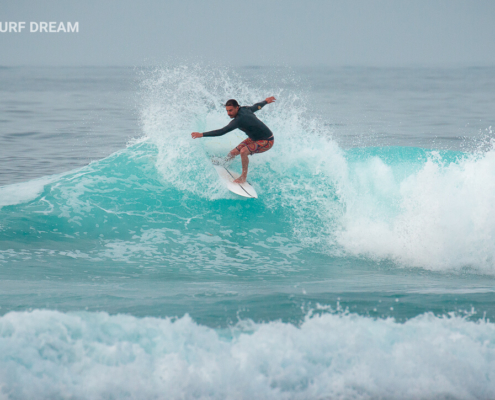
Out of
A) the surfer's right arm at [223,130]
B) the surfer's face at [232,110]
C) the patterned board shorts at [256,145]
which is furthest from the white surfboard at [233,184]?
the surfer's face at [232,110]

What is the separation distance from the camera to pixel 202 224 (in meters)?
8.10

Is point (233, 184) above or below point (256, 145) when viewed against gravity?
below

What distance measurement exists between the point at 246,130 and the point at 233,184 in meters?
1.01

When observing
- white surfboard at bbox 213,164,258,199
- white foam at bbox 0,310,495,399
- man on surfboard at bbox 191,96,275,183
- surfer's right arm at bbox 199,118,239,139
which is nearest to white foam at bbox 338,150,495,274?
white surfboard at bbox 213,164,258,199

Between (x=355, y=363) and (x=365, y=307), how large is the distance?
1003 mm

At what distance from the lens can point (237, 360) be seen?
3945 millimetres

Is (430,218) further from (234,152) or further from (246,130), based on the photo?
(234,152)

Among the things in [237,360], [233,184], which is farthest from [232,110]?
[237,360]

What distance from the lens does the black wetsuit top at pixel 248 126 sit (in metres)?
7.76

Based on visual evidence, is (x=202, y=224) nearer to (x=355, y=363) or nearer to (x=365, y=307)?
(x=365, y=307)

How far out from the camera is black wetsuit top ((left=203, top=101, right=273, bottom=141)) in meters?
7.76

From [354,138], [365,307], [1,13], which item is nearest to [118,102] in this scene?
[354,138]

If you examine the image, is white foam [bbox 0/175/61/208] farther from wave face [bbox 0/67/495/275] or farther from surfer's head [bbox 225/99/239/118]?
surfer's head [bbox 225/99/239/118]

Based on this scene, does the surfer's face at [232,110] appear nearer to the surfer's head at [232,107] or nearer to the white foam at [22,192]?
the surfer's head at [232,107]
